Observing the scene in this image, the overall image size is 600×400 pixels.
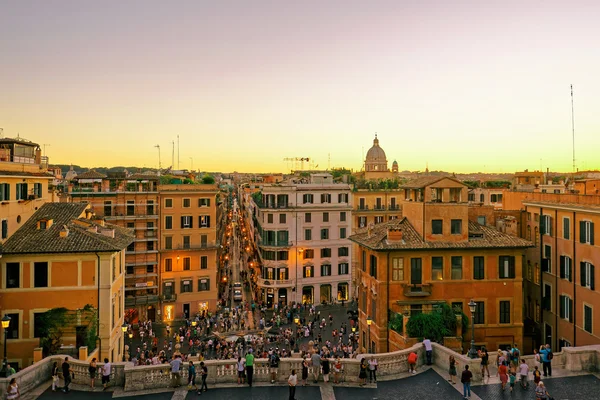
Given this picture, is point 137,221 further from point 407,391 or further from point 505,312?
point 407,391

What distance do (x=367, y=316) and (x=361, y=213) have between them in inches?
1401

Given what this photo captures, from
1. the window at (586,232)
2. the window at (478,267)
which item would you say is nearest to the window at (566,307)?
the window at (586,232)

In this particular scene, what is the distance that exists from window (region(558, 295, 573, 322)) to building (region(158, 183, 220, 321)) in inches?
1478

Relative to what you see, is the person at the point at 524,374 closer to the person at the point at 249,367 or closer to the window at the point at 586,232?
the person at the point at 249,367

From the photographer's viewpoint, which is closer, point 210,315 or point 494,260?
point 494,260

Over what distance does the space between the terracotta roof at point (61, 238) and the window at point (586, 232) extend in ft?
98.6

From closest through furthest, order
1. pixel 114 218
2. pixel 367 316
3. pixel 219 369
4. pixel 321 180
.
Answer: pixel 219 369 < pixel 367 316 < pixel 114 218 < pixel 321 180

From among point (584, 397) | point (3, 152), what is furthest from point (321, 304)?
point (584, 397)

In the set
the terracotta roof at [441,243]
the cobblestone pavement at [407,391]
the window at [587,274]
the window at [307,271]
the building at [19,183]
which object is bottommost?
the window at [307,271]

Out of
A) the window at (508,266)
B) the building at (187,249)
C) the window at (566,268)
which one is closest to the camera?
the window at (508,266)

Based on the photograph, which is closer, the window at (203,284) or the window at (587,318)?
the window at (587,318)

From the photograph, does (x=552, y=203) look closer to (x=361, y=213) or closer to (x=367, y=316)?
(x=367, y=316)

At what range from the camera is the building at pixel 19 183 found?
100 ft

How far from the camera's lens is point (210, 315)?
57.1 meters
